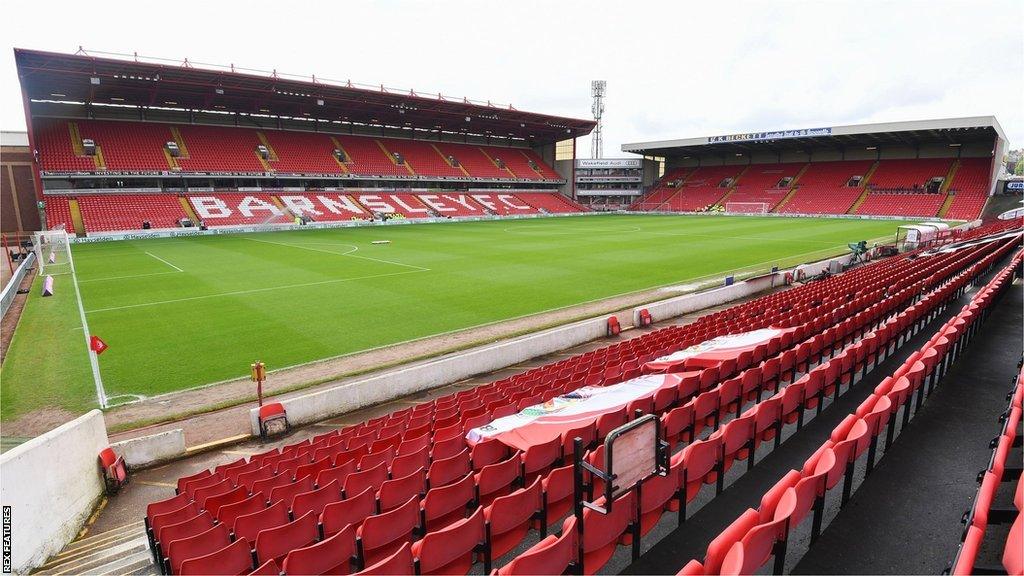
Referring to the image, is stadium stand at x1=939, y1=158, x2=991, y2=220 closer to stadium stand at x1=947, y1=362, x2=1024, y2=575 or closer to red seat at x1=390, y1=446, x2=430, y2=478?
stadium stand at x1=947, y1=362, x2=1024, y2=575

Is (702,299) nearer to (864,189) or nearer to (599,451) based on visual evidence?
(599,451)

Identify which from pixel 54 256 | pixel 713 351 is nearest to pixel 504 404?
pixel 713 351

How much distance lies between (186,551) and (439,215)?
52.1 metres

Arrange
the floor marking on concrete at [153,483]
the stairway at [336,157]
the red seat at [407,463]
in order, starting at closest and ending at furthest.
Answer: the red seat at [407,463]
the floor marking on concrete at [153,483]
the stairway at [336,157]

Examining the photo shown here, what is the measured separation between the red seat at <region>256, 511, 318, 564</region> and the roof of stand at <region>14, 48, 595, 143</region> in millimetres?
→ 44232

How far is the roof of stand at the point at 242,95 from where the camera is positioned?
3622 centimetres

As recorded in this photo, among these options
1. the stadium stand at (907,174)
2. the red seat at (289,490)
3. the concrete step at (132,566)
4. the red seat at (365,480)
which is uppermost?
the stadium stand at (907,174)

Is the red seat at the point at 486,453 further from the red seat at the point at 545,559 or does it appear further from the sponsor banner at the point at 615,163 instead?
the sponsor banner at the point at 615,163

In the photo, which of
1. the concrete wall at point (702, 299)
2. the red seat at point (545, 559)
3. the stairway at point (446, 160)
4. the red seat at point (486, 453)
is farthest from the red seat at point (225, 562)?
the stairway at point (446, 160)

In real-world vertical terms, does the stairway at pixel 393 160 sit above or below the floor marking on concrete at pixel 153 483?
above

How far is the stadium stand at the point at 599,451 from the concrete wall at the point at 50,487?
1166 millimetres

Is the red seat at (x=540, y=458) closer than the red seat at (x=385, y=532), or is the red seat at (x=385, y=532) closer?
the red seat at (x=385, y=532)

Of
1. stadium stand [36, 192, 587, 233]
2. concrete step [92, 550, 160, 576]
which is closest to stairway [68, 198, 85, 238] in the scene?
stadium stand [36, 192, 587, 233]

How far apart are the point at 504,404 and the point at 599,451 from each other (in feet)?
9.21
